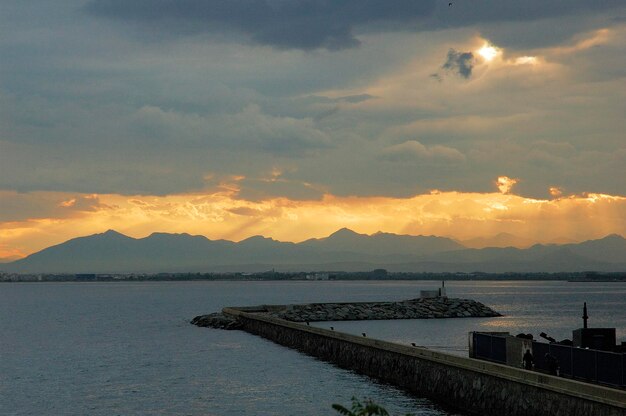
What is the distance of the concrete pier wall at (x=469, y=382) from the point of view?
2639 centimetres

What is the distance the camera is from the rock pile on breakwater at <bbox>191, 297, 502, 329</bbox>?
113 meters

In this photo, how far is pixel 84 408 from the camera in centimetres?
4225

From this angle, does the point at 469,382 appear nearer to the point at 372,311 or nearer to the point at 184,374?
the point at 184,374

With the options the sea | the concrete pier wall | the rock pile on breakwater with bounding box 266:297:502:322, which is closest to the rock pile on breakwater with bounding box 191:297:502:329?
the rock pile on breakwater with bounding box 266:297:502:322

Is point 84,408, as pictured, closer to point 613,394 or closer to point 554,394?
point 554,394

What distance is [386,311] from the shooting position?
120625 millimetres

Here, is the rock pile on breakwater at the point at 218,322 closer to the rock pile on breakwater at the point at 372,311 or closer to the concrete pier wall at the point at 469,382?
the rock pile on breakwater at the point at 372,311

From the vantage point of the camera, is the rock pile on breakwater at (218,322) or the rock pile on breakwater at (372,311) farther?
the rock pile on breakwater at (372,311)

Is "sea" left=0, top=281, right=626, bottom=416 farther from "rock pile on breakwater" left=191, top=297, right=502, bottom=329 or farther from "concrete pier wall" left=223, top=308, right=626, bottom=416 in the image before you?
"rock pile on breakwater" left=191, top=297, right=502, bottom=329

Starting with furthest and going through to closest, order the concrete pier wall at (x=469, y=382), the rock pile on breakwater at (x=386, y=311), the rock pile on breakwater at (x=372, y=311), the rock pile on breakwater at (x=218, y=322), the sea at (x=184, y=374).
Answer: the rock pile on breakwater at (x=386, y=311)
the rock pile on breakwater at (x=372, y=311)
the rock pile on breakwater at (x=218, y=322)
the sea at (x=184, y=374)
the concrete pier wall at (x=469, y=382)

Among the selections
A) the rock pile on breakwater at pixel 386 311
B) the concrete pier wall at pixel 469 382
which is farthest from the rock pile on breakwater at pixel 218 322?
the concrete pier wall at pixel 469 382

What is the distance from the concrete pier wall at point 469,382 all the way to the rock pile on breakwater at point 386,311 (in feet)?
167

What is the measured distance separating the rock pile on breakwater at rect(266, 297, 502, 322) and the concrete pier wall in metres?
51.0

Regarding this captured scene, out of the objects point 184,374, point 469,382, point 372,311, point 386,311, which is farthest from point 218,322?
point 469,382
